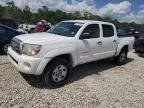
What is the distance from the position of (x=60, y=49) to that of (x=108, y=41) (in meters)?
2.49

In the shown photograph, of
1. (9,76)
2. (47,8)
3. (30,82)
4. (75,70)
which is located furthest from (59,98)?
(47,8)

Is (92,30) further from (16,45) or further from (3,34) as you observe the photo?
(3,34)

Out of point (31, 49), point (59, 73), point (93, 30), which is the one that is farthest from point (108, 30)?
point (31, 49)

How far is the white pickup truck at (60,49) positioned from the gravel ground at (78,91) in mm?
475

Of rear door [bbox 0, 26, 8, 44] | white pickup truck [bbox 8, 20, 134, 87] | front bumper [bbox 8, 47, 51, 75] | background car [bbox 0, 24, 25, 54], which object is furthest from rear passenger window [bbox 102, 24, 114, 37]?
rear door [bbox 0, 26, 8, 44]

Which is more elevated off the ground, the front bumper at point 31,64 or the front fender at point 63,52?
the front fender at point 63,52

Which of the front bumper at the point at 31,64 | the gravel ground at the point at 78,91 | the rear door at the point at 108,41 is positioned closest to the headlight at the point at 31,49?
the front bumper at the point at 31,64

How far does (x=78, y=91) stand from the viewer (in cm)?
515

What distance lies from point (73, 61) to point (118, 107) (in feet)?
5.96

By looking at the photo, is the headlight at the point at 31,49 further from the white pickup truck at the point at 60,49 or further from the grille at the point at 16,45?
the grille at the point at 16,45

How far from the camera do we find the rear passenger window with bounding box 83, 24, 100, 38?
6177mm

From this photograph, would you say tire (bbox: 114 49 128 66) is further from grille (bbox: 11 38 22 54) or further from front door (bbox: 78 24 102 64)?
grille (bbox: 11 38 22 54)

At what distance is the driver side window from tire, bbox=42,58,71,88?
127 cm

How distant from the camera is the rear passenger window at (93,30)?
20.3ft
